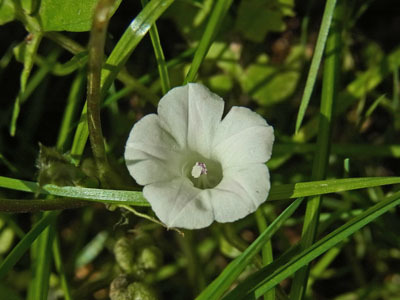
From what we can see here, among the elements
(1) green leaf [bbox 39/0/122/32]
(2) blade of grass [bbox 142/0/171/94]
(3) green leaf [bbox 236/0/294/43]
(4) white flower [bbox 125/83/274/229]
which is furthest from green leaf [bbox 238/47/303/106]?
(1) green leaf [bbox 39/0/122/32]

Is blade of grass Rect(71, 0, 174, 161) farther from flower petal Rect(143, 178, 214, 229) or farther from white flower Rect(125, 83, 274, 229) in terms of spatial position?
flower petal Rect(143, 178, 214, 229)

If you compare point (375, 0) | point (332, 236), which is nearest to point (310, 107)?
point (375, 0)

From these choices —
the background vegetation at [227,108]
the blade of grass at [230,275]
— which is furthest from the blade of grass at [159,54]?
the blade of grass at [230,275]

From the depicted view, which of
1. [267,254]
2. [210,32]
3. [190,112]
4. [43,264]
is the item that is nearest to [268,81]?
[210,32]

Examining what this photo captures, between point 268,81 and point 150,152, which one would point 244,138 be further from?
point 268,81

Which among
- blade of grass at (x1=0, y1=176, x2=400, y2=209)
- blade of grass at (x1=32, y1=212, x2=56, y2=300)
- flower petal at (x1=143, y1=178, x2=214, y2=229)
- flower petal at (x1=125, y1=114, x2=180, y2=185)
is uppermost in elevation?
flower petal at (x1=125, y1=114, x2=180, y2=185)

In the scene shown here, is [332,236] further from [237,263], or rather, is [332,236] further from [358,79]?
[358,79]
